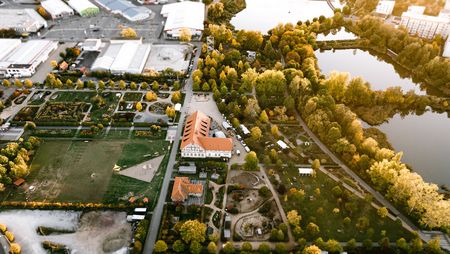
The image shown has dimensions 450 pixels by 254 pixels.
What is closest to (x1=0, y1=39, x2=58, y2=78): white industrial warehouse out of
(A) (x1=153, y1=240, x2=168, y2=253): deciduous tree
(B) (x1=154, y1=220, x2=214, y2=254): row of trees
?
(A) (x1=153, y1=240, x2=168, y2=253): deciduous tree

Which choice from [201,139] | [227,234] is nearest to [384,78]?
[201,139]

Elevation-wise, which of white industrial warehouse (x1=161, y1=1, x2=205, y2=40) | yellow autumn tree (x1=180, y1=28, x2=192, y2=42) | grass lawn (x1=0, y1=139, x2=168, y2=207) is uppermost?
white industrial warehouse (x1=161, y1=1, x2=205, y2=40)

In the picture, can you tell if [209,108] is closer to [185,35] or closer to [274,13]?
[185,35]

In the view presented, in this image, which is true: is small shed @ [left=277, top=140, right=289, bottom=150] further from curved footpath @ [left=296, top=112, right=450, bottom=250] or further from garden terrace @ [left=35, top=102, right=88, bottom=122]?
garden terrace @ [left=35, top=102, right=88, bottom=122]

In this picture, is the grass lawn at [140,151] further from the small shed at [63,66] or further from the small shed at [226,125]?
the small shed at [63,66]

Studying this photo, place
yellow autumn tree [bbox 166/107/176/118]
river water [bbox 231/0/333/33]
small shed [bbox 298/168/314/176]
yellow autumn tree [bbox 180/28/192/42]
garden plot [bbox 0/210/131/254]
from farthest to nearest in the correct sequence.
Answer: river water [bbox 231/0/333/33] → yellow autumn tree [bbox 180/28/192/42] → yellow autumn tree [bbox 166/107/176/118] → small shed [bbox 298/168/314/176] → garden plot [bbox 0/210/131/254]

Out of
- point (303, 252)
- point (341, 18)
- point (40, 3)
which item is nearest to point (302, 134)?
point (303, 252)

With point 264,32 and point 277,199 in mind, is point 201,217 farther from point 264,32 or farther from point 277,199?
point 264,32
